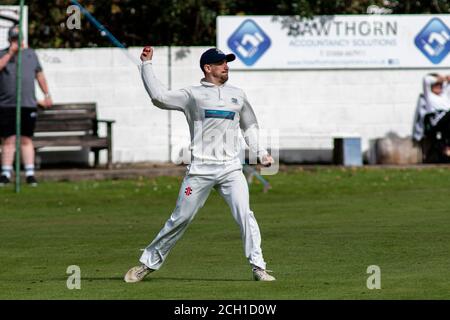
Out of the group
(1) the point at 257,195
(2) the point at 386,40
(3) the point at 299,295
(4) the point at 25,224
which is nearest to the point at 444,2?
(2) the point at 386,40

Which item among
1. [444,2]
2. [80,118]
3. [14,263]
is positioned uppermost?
[444,2]

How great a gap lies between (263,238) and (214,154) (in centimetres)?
407

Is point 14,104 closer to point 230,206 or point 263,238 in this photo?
point 263,238

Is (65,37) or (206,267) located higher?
(65,37)

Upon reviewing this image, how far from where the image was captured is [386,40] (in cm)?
2659

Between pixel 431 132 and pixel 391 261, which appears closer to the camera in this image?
pixel 391 261

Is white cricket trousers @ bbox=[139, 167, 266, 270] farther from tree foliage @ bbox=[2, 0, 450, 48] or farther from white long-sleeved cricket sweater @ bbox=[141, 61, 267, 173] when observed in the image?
tree foliage @ bbox=[2, 0, 450, 48]

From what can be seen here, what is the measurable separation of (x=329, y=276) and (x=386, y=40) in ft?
50.3

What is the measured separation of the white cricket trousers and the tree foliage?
15804 millimetres

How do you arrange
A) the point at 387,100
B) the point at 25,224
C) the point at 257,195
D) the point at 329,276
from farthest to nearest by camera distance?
the point at 387,100, the point at 257,195, the point at 25,224, the point at 329,276

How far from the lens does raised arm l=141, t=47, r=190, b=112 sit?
11391 mm

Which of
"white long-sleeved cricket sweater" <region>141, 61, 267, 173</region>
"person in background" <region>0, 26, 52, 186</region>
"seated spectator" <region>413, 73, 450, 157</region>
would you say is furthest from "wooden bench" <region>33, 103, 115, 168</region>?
"white long-sleeved cricket sweater" <region>141, 61, 267, 173</region>
